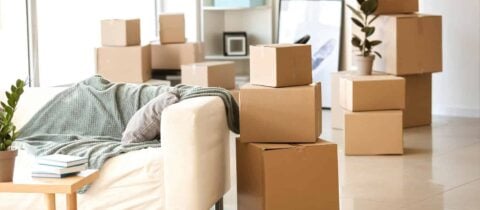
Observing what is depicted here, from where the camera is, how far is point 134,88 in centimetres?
518

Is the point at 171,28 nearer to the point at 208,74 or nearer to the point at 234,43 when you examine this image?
the point at 208,74

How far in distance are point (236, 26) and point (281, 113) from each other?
16.3 ft

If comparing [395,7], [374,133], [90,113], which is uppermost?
[395,7]

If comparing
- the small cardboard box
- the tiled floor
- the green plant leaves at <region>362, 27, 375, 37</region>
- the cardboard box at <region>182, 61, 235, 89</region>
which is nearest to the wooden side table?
the tiled floor

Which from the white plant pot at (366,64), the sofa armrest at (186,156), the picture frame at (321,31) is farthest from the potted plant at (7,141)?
the picture frame at (321,31)

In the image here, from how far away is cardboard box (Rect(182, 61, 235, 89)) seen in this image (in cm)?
751

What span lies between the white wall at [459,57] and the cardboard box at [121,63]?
2.88 meters

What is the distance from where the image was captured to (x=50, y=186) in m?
3.77

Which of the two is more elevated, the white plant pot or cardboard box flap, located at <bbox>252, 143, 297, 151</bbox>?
the white plant pot

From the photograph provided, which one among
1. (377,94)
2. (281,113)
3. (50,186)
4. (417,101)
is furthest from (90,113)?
(417,101)

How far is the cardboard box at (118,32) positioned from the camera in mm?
7227

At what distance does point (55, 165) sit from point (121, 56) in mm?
3500

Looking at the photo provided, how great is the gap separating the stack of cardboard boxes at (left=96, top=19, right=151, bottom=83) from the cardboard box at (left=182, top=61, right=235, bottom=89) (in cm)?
42

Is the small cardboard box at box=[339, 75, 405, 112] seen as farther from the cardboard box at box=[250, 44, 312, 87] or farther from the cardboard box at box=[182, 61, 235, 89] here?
the cardboard box at box=[250, 44, 312, 87]
